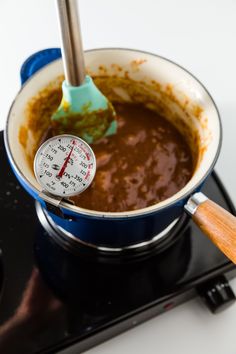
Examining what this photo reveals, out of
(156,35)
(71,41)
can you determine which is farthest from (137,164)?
(156,35)

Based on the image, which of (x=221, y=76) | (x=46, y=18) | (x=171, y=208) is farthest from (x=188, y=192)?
(x=46, y=18)

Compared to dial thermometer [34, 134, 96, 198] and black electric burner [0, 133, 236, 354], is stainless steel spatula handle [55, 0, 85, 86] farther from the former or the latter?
black electric burner [0, 133, 236, 354]

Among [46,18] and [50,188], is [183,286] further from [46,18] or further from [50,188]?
[46,18]

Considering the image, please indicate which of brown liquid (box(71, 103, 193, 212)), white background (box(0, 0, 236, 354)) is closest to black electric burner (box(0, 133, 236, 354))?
brown liquid (box(71, 103, 193, 212))

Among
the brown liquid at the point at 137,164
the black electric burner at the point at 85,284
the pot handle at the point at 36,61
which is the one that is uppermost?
the pot handle at the point at 36,61

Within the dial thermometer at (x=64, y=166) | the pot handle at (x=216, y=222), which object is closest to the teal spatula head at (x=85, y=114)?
the dial thermometer at (x=64, y=166)

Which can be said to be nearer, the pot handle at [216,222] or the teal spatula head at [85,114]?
the pot handle at [216,222]

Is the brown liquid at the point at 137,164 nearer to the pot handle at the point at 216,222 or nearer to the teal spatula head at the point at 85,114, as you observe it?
the teal spatula head at the point at 85,114
